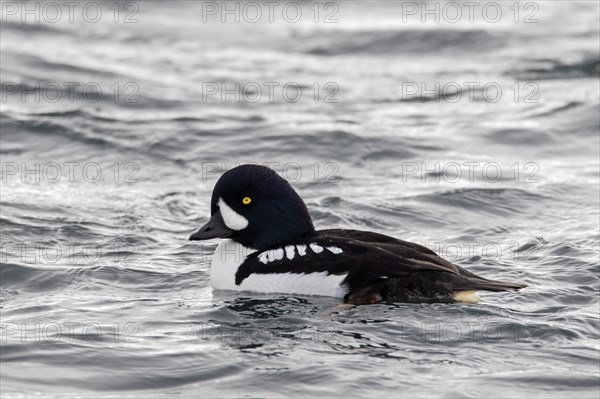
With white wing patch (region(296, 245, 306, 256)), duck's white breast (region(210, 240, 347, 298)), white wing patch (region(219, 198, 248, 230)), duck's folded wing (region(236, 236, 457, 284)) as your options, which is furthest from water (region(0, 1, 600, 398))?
white wing patch (region(219, 198, 248, 230))

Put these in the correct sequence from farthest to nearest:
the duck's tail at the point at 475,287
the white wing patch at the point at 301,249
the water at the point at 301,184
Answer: the white wing patch at the point at 301,249, the duck's tail at the point at 475,287, the water at the point at 301,184

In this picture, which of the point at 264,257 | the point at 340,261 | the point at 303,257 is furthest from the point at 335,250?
the point at 264,257

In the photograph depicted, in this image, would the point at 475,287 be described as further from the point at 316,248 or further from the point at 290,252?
the point at 290,252

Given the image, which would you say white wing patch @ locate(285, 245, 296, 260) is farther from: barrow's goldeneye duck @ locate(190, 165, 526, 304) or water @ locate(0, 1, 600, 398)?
water @ locate(0, 1, 600, 398)

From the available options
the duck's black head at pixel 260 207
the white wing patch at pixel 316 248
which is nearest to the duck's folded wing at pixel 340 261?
the white wing patch at pixel 316 248

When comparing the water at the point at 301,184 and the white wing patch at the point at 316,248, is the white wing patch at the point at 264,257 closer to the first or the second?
the water at the point at 301,184

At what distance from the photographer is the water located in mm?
8102

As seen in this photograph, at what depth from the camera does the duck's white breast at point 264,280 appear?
9234mm

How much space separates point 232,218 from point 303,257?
2.76 ft

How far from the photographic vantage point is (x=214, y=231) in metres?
9.95

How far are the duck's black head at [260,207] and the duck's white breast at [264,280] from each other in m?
0.15

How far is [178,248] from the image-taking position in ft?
36.7

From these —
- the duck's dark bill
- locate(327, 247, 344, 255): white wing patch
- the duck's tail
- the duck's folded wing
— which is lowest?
the duck's tail

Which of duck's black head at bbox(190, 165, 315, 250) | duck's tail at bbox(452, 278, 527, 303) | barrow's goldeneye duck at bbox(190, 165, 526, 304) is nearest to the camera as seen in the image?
duck's tail at bbox(452, 278, 527, 303)
